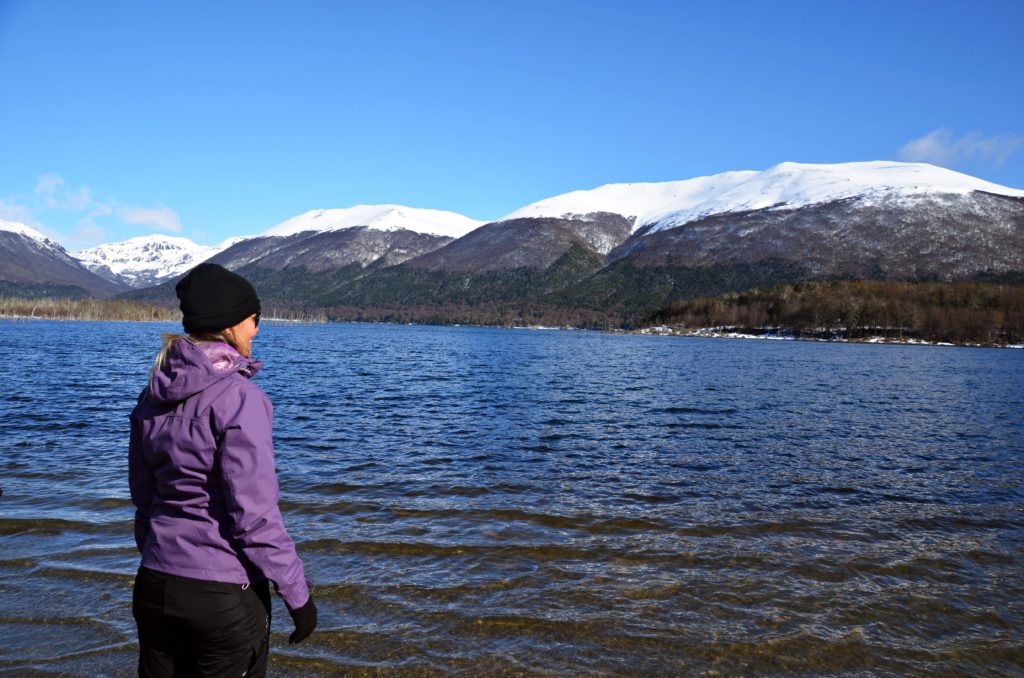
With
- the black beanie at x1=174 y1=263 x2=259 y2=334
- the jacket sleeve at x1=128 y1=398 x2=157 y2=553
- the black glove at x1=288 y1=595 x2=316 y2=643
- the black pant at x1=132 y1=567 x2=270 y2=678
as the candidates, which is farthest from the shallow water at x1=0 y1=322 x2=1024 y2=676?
the black beanie at x1=174 y1=263 x2=259 y2=334

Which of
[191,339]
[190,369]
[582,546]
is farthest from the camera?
[582,546]

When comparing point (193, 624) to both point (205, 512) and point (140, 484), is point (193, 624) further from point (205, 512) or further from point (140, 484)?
point (140, 484)

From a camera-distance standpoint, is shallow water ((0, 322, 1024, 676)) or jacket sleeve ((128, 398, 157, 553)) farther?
shallow water ((0, 322, 1024, 676))

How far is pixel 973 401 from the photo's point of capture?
4372 centimetres

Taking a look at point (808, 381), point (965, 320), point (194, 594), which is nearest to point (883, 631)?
point (194, 594)

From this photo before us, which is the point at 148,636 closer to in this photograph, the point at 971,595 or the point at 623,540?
the point at 623,540

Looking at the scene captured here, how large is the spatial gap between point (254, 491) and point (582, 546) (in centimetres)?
904

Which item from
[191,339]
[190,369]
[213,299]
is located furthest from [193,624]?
[213,299]

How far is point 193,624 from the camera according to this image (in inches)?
171

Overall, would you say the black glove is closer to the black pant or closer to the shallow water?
the black pant

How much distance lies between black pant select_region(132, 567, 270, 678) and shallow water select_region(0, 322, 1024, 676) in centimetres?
356

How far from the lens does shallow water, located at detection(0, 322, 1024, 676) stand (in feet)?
27.7

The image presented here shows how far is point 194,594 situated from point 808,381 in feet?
190

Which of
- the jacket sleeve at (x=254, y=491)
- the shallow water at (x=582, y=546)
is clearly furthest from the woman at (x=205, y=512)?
the shallow water at (x=582, y=546)
